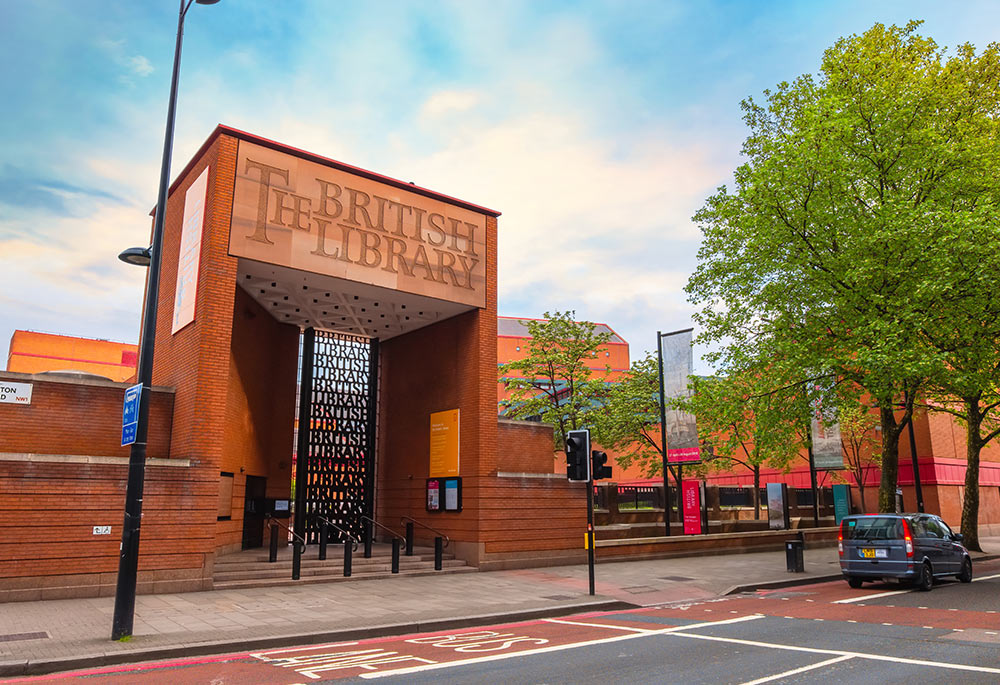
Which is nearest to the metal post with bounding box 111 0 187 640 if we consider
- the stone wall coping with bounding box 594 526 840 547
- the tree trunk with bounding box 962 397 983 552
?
the stone wall coping with bounding box 594 526 840 547

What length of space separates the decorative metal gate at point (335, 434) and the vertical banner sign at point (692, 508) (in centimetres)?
1045

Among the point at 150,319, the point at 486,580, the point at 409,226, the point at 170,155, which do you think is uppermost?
the point at 409,226

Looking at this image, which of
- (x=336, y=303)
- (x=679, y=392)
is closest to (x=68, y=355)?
(x=336, y=303)

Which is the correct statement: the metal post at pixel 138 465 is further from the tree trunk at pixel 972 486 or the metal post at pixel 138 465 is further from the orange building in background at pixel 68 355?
the orange building in background at pixel 68 355

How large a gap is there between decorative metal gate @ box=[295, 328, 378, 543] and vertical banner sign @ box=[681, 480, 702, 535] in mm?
10451

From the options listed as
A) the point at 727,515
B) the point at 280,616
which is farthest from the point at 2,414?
the point at 727,515

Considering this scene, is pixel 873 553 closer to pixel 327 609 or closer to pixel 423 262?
pixel 327 609

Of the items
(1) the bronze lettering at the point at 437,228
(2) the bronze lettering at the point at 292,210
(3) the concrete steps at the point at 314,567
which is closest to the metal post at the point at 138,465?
(3) the concrete steps at the point at 314,567

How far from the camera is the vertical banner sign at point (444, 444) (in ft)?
65.6

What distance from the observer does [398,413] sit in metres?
23.2

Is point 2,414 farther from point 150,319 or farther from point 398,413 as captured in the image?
point 398,413

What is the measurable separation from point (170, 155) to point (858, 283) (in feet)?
55.0

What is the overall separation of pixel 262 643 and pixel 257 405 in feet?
38.8

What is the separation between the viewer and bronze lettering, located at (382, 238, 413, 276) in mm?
18422
